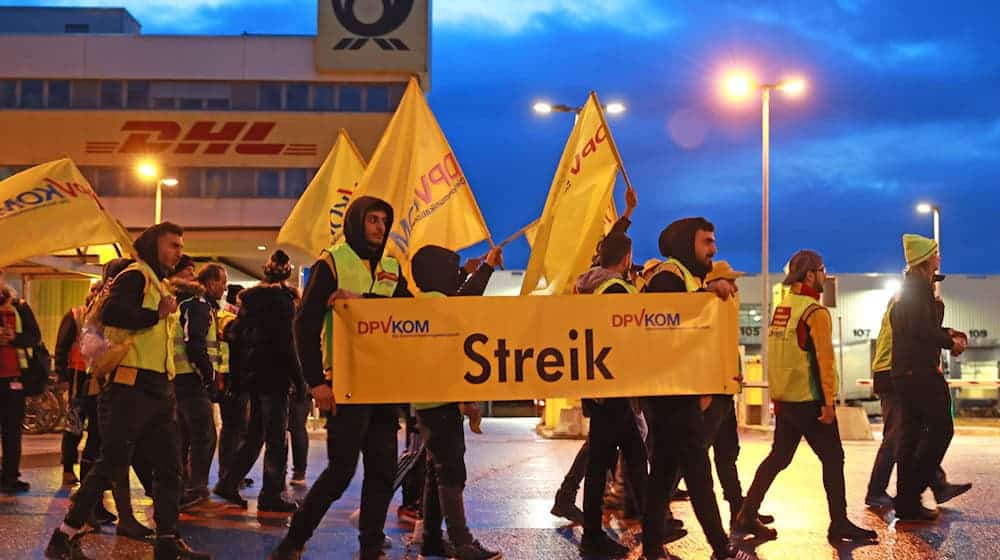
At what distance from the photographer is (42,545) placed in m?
7.50

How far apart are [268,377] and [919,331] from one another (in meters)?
4.72

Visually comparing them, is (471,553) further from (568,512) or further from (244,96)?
(244,96)

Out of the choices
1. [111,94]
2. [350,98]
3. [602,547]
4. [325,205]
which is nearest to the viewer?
[602,547]

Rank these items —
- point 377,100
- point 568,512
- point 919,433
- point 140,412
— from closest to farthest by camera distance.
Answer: point 140,412
point 568,512
point 919,433
point 377,100

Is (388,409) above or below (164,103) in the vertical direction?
below

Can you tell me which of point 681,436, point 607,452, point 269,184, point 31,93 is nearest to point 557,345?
point 607,452

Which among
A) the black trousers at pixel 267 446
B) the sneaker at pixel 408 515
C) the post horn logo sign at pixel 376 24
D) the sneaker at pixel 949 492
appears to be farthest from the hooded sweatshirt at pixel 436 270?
the post horn logo sign at pixel 376 24

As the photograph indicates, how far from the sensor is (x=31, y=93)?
47.3 m

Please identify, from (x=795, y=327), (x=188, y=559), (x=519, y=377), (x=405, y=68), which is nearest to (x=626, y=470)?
(x=519, y=377)

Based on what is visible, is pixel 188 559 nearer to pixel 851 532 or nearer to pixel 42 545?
pixel 42 545

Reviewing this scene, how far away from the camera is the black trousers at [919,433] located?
28.3ft

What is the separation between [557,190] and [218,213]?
38.8m

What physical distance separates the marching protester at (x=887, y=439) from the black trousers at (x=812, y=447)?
171 cm

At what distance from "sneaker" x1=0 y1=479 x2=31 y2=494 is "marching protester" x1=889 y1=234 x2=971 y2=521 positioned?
277 inches
